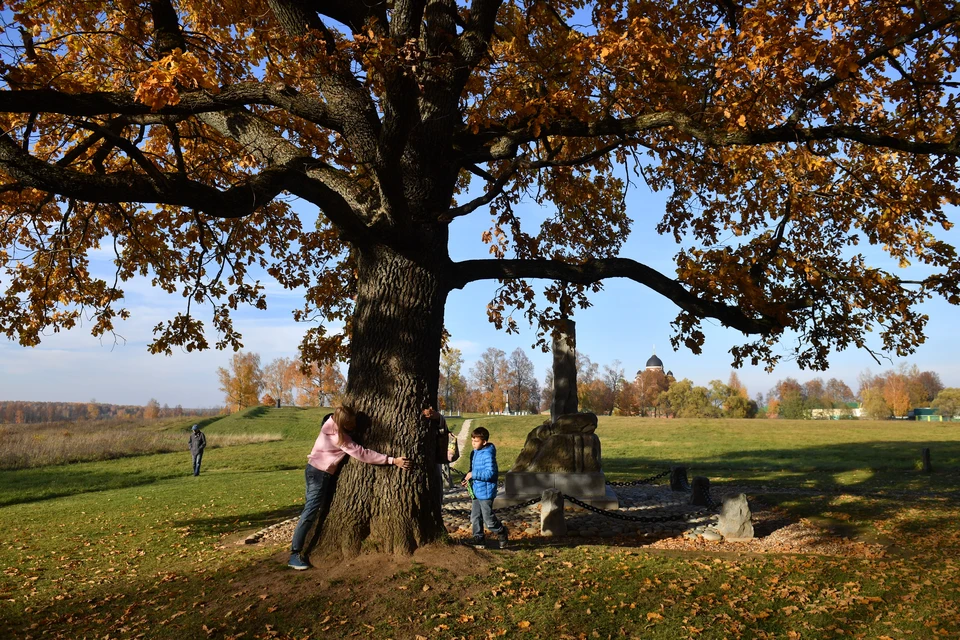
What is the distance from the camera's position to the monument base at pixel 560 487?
477 inches

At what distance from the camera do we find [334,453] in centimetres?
698

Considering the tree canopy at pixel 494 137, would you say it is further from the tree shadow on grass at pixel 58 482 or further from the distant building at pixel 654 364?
the distant building at pixel 654 364

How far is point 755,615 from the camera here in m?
5.88

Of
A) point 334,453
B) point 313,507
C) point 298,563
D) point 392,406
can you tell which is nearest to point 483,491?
point 392,406

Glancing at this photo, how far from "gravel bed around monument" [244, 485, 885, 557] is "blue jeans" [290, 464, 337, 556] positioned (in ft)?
7.34

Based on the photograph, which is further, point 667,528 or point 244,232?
point 244,232

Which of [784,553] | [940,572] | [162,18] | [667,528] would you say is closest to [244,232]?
[162,18]

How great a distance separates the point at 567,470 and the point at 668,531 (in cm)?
278

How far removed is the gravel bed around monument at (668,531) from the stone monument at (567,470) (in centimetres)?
52

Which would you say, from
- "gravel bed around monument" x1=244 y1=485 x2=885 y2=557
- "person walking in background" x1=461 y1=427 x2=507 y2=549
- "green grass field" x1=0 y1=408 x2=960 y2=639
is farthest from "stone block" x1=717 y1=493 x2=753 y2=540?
"person walking in background" x1=461 y1=427 x2=507 y2=549

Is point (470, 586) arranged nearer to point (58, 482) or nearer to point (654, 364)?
point (58, 482)

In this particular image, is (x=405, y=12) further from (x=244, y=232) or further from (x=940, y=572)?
(x=940, y=572)

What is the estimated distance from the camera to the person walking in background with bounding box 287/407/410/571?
22.4 feet

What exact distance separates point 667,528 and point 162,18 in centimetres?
1065
